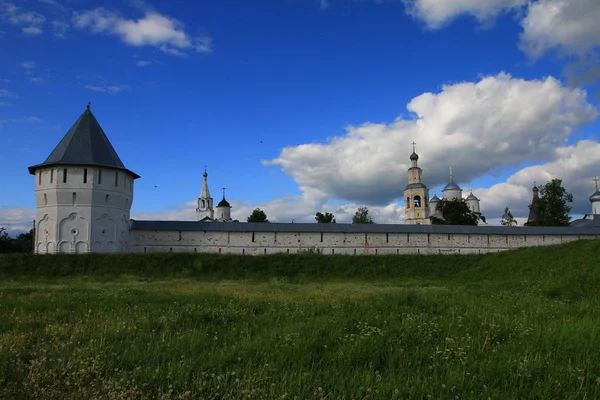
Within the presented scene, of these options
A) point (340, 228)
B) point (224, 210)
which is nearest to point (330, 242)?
point (340, 228)

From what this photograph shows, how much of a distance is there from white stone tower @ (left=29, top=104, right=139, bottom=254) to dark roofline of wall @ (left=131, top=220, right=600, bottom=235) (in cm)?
200

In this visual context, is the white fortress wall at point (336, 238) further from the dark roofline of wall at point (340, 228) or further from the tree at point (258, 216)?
the tree at point (258, 216)

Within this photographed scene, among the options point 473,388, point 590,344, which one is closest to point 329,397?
point 473,388

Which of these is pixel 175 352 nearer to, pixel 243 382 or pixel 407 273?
pixel 243 382

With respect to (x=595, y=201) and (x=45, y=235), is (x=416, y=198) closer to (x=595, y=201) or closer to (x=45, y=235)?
(x=595, y=201)

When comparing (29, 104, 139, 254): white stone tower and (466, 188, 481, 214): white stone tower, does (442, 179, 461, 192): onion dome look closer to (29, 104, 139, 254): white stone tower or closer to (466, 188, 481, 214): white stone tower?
(466, 188, 481, 214): white stone tower

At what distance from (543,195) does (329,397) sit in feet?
149

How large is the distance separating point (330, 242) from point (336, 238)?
18.2 inches

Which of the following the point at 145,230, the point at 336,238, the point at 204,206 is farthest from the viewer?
the point at 204,206

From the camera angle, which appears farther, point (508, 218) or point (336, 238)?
point (508, 218)

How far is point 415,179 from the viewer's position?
1919 inches

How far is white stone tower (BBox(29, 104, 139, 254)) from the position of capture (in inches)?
902

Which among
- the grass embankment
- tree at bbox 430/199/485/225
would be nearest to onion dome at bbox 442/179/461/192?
tree at bbox 430/199/485/225

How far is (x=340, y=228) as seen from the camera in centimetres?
2702
